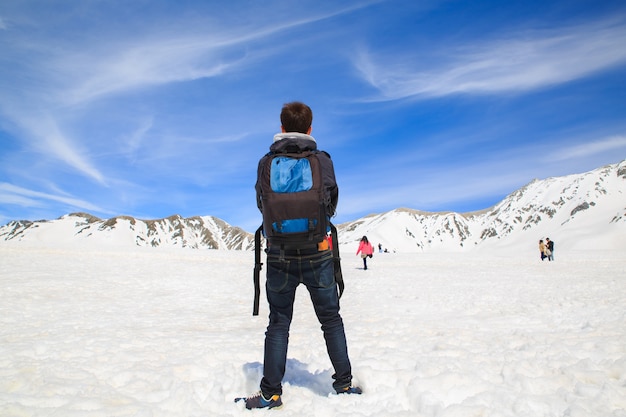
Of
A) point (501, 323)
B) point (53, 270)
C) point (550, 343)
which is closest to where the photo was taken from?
point (550, 343)

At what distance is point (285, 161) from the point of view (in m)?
3.93

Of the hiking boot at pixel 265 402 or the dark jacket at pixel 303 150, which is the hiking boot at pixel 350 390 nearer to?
the hiking boot at pixel 265 402

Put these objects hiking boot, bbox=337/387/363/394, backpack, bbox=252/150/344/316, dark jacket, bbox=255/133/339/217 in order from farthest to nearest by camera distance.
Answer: hiking boot, bbox=337/387/363/394
dark jacket, bbox=255/133/339/217
backpack, bbox=252/150/344/316

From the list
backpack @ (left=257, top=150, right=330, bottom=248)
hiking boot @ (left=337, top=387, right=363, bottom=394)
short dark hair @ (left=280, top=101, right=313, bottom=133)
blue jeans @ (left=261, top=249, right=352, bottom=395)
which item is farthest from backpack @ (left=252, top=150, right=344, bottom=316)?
hiking boot @ (left=337, top=387, right=363, bottom=394)

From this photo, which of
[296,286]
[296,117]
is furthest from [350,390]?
[296,117]

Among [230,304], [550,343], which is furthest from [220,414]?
[230,304]

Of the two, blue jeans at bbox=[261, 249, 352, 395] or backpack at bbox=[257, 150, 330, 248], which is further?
blue jeans at bbox=[261, 249, 352, 395]

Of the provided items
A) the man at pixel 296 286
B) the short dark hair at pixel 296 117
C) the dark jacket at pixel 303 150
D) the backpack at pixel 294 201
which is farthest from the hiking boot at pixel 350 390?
the short dark hair at pixel 296 117

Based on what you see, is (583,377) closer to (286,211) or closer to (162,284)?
(286,211)

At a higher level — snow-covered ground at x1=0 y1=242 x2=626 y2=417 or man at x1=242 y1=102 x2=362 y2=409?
man at x1=242 y1=102 x2=362 y2=409

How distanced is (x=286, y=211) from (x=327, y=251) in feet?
2.08

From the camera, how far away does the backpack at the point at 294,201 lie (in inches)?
149

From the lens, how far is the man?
13.1ft

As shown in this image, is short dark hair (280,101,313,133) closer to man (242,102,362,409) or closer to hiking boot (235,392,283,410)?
man (242,102,362,409)
